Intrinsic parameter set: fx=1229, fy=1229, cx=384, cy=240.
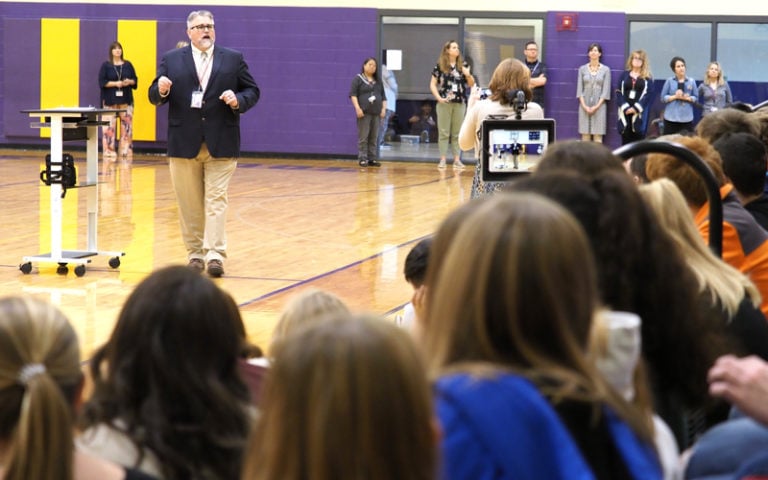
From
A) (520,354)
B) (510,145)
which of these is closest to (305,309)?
(520,354)

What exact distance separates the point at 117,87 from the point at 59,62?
152cm

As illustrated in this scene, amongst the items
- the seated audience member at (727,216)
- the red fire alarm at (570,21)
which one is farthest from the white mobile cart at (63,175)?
the red fire alarm at (570,21)

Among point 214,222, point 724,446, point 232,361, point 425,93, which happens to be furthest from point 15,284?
point 425,93

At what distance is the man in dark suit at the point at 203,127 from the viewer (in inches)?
321

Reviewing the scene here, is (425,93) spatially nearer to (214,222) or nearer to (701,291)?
(214,222)

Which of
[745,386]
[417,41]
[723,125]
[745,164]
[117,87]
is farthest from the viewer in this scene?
[417,41]

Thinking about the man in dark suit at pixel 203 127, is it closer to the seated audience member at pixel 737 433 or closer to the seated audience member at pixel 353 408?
the seated audience member at pixel 737 433

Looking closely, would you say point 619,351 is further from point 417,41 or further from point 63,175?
point 417,41

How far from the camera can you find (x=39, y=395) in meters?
1.70

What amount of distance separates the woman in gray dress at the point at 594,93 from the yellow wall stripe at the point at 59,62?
765cm

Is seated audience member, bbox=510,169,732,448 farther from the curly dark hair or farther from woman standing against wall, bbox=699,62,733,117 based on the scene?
woman standing against wall, bbox=699,62,733,117

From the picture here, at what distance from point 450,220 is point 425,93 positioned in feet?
55.7

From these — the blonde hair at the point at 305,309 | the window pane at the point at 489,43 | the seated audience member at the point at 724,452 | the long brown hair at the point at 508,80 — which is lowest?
the seated audience member at the point at 724,452

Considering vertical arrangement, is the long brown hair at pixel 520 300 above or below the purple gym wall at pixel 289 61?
below
